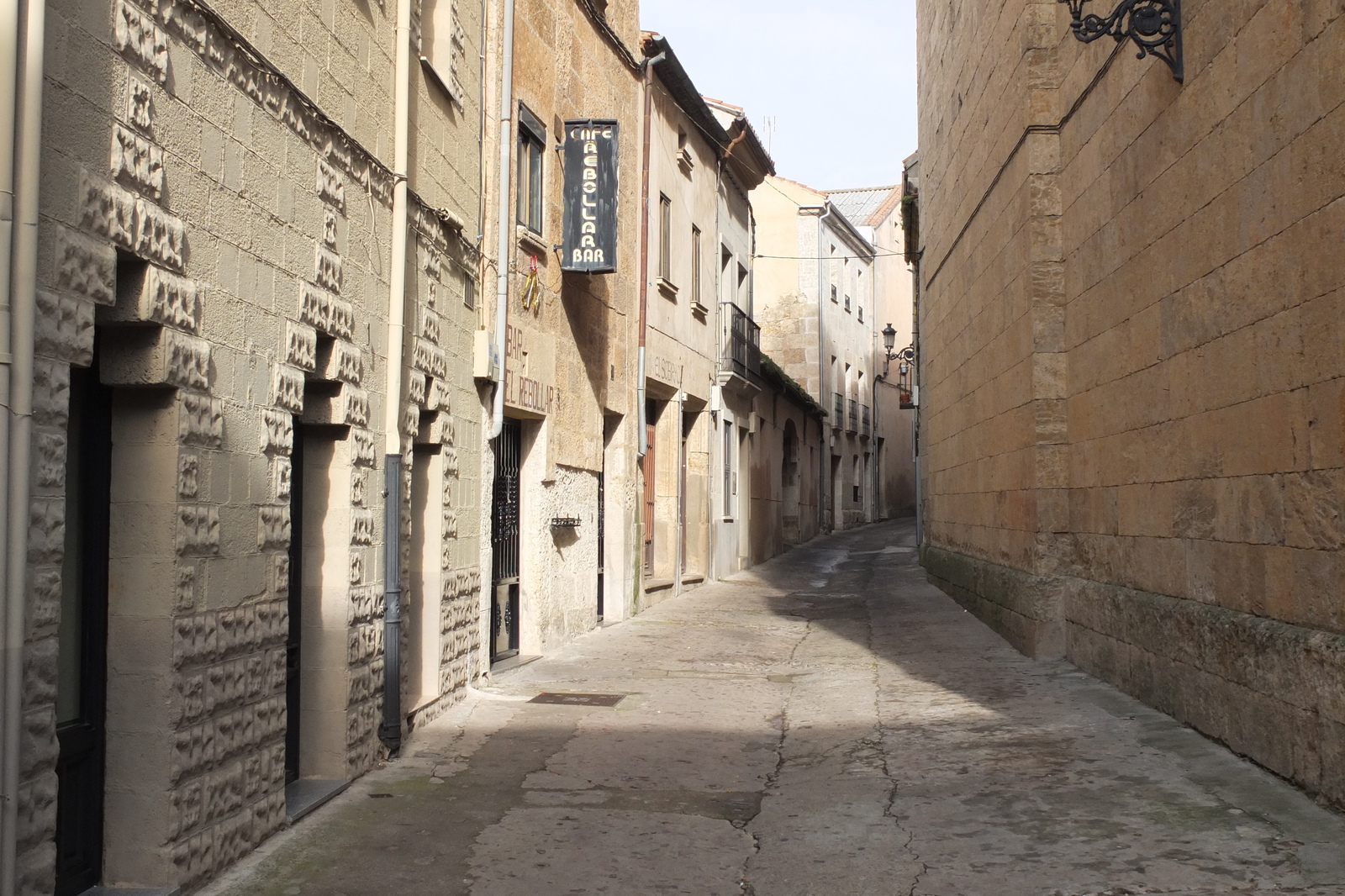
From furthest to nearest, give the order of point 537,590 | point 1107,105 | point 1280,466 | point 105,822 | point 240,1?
1. point 537,590
2. point 1107,105
3. point 1280,466
4. point 240,1
5. point 105,822

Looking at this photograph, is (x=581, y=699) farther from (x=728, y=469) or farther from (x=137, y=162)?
(x=728, y=469)

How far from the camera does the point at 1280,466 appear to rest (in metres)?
5.70

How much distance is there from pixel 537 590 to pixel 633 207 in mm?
5083

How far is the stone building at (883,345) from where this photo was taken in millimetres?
40906

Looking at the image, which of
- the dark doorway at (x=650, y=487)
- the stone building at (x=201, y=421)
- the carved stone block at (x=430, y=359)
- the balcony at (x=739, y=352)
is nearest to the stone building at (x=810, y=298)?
the balcony at (x=739, y=352)

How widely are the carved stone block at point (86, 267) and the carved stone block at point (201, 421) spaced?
579 mm

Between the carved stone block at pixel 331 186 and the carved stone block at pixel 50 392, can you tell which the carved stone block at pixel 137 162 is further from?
the carved stone block at pixel 331 186

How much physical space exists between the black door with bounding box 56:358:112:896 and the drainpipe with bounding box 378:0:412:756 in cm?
242

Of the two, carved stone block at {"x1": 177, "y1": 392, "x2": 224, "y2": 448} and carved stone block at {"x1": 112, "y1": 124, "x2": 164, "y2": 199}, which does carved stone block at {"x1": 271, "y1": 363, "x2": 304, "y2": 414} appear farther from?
carved stone block at {"x1": 112, "y1": 124, "x2": 164, "y2": 199}

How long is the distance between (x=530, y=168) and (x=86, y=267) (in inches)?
282

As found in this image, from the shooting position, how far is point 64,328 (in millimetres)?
3764

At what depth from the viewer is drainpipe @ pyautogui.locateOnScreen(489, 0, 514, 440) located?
30.2ft

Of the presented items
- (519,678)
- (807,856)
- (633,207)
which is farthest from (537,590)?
(807,856)

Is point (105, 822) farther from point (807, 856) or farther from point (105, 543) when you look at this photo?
point (807, 856)
